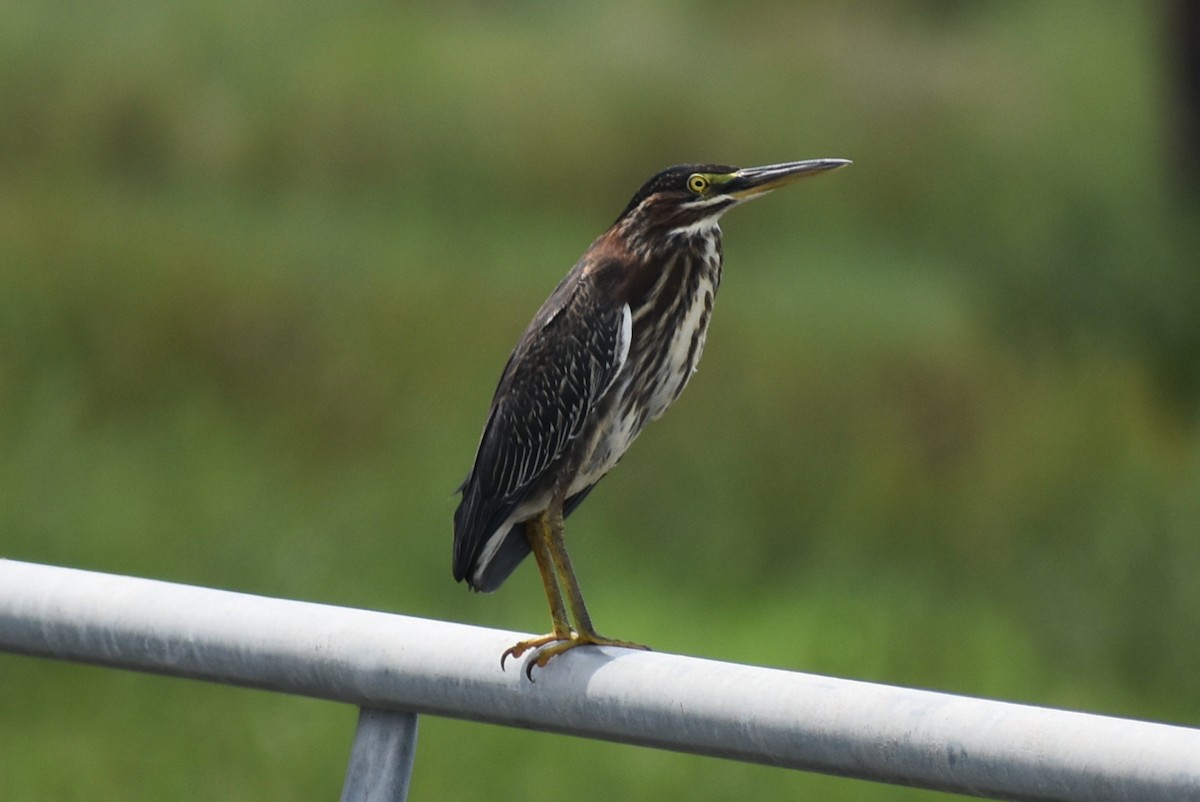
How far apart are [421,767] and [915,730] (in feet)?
13.9

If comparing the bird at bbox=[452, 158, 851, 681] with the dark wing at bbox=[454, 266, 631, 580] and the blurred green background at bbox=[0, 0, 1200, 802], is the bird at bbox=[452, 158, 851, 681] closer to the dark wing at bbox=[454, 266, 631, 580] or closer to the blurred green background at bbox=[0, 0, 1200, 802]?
the dark wing at bbox=[454, 266, 631, 580]

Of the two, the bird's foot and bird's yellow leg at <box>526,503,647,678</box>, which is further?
bird's yellow leg at <box>526,503,647,678</box>

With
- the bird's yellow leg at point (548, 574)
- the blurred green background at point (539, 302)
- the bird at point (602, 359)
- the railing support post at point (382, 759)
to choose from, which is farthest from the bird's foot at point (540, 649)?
the blurred green background at point (539, 302)

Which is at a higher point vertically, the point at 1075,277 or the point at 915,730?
the point at 915,730

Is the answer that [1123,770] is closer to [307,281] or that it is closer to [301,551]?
[301,551]

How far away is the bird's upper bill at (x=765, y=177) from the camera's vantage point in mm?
2332

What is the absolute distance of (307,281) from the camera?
7.97 meters

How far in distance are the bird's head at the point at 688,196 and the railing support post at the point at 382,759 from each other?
1.05m

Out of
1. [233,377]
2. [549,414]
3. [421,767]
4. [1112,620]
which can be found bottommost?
[1112,620]

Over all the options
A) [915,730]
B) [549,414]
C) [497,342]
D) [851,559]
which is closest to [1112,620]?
[851,559]

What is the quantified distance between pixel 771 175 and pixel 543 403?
497mm

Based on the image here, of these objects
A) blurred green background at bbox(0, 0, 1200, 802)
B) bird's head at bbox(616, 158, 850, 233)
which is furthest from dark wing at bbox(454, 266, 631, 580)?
blurred green background at bbox(0, 0, 1200, 802)

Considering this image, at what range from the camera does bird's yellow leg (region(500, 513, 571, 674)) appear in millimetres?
2256

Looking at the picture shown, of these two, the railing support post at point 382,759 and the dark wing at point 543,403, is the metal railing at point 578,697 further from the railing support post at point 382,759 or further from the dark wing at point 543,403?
the dark wing at point 543,403
